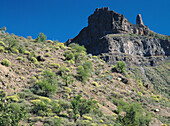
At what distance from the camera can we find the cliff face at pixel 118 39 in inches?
3809

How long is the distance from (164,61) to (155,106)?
6635 centimetres

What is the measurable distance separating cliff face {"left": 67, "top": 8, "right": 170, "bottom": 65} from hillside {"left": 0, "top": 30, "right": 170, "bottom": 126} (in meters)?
48.2

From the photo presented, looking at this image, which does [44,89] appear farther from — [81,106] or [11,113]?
[11,113]

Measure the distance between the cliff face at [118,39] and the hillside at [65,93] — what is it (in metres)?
48.2

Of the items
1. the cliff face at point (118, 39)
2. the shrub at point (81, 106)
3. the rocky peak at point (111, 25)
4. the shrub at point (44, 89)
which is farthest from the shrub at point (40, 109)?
the rocky peak at point (111, 25)

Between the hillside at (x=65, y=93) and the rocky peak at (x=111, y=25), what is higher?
the rocky peak at (x=111, y=25)

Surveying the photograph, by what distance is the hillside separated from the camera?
730 inches

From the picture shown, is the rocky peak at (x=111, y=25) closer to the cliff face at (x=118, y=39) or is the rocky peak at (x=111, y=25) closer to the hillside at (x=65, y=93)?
the cliff face at (x=118, y=39)

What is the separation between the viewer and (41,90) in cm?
2380

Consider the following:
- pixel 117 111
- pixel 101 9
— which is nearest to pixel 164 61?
pixel 101 9

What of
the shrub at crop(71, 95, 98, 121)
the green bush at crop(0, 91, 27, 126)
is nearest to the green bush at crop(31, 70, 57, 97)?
the shrub at crop(71, 95, 98, 121)

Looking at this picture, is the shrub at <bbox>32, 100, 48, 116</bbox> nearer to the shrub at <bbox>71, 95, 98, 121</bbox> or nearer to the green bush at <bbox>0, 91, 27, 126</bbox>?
the green bush at <bbox>0, 91, 27, 126</bbox>

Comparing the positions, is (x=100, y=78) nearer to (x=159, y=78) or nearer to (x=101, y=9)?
(x=159, y=78)

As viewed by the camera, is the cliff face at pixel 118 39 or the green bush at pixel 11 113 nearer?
the green bush at pixel 11 113
